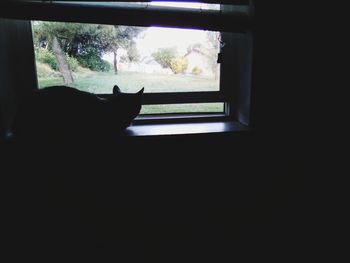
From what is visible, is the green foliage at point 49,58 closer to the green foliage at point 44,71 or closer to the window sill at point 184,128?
the green foliage at point 44,71

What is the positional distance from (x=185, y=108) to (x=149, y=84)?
0.61 feet

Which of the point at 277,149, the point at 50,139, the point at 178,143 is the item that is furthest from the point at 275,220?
the point at 50,139

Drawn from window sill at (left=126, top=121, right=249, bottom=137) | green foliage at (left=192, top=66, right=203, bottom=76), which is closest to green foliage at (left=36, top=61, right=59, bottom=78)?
window sill at (left=126, top=121, right=249, bottom=137)

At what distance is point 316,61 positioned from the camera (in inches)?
39.2

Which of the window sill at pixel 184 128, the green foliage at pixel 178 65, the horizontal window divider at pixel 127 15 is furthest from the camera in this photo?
the green foliage at pixel 178 65

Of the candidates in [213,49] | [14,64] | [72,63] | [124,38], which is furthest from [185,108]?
[14,64]

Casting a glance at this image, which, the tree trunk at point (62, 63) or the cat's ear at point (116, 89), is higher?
the tree trunk at point (62, 63)

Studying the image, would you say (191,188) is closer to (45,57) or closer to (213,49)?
(213,49)

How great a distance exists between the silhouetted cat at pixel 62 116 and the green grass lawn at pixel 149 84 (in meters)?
0.15

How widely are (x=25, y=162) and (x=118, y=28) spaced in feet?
Answer: 1.89

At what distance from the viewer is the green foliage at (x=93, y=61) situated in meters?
0.99

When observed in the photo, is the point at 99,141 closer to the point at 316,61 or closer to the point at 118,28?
the point at 118,28

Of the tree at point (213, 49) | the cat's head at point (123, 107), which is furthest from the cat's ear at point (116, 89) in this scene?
the tree at point (213, 49)

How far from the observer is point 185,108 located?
112 cm
